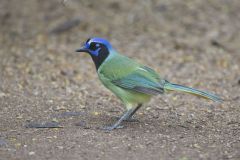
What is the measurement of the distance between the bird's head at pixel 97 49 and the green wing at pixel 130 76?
0.36ft

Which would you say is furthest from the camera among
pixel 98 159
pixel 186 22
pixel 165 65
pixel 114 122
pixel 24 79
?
pixel 186 22

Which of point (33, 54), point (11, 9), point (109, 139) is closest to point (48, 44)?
point (33, 54)

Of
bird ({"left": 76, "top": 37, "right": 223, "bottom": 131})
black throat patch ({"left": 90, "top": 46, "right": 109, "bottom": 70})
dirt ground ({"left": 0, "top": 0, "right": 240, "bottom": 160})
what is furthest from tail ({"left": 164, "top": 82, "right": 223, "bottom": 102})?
black throat patch ({"left": 90, "top": 46, "right": 109, "bottom": 70})

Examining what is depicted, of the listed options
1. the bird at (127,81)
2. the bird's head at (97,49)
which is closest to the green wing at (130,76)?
the bird at (127,81)

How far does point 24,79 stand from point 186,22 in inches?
152

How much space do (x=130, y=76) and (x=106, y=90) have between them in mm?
2049

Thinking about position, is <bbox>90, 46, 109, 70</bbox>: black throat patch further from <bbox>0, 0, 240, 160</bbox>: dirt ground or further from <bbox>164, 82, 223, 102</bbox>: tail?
<bbox>164, 82, 223, 102</bbox>: tail

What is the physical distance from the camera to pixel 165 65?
9.75 meters

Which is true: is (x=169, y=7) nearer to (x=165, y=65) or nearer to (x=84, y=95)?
(x=165, y=65)

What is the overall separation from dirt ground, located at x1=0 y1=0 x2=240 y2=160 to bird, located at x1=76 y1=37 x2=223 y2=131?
1.02 ft

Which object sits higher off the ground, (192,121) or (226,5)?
(226,5)

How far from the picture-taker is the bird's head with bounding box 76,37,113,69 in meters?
6.86

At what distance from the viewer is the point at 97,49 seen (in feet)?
22.6

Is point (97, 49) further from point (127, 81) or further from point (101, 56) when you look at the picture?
point (127, 81)
